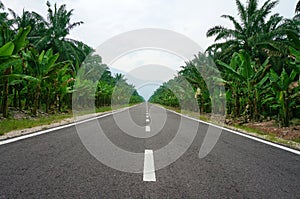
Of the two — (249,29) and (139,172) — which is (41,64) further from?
(249,29)

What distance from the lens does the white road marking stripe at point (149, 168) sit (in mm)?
3166

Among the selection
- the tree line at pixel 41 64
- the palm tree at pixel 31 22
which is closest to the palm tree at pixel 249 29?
the tree line at pixel 41 64

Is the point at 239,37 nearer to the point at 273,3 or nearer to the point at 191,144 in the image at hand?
the point at 273,3

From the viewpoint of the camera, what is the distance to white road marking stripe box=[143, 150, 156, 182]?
10.4ft

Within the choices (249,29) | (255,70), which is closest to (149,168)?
(255,70)

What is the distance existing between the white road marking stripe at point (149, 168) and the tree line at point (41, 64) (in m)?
5.61

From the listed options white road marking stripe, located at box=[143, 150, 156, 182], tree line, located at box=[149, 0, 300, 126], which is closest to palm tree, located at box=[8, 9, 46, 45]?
tree line, located at box=[149, 0, 300, 126]

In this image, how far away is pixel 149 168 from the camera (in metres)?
3.63

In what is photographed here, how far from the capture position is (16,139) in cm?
561

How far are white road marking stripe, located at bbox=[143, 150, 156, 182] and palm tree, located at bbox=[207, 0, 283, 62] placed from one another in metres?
24.3

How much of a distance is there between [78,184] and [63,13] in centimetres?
3570

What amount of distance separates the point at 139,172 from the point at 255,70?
425 inches

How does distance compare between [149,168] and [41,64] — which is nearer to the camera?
[149,168]

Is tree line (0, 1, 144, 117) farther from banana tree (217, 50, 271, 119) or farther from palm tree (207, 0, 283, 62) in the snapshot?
palm tree (207, 0, 283, 62)
